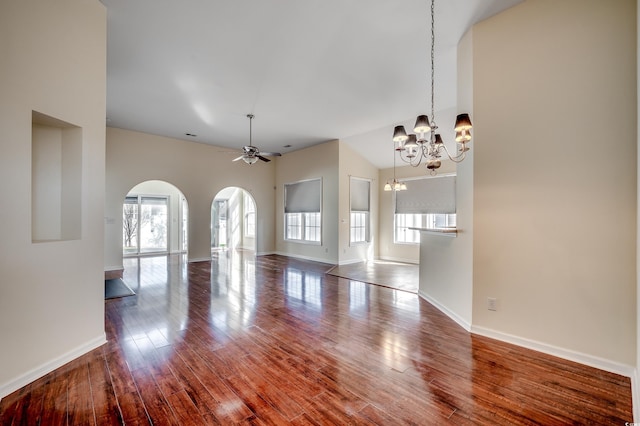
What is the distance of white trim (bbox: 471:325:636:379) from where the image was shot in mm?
2338

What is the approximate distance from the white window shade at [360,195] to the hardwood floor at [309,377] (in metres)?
4.44

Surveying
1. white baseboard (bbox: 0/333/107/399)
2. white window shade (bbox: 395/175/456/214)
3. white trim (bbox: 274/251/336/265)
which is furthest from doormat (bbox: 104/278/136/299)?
white window shade (bbox: 395/175/456/214)

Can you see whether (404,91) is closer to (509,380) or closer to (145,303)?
(509,380)

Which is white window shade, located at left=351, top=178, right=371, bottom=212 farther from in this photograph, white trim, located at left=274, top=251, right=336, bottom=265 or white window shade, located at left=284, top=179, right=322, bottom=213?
white trim, located at left=274, top=251, right=336, bottom=265

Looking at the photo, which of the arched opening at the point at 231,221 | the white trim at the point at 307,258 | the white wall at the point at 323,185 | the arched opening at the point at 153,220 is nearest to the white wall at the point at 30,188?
the white wall at the point at 323,185

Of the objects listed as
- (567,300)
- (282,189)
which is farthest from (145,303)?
(282,189)

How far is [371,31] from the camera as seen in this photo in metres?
3.28

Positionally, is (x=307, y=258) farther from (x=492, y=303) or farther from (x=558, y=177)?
(x=558, y=177)

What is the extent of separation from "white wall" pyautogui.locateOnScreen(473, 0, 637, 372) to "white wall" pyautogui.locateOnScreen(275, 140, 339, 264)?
4.68m

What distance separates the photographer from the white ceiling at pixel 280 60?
2975 millimetres

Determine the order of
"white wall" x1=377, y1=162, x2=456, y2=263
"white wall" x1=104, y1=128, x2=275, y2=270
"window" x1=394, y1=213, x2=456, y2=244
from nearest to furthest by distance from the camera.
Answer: "white wall" x1=104, y1=128, x2=275, y2=270, "window" x1=394, y1=213, x2=456, y2=244, "white wall" x1=377, y1=162, x2=456, y2=263

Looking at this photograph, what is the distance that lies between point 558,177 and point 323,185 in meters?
5.74

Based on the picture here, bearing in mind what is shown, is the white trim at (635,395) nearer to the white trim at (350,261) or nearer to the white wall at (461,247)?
the white wall at (461,247)

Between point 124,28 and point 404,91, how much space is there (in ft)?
12.9
